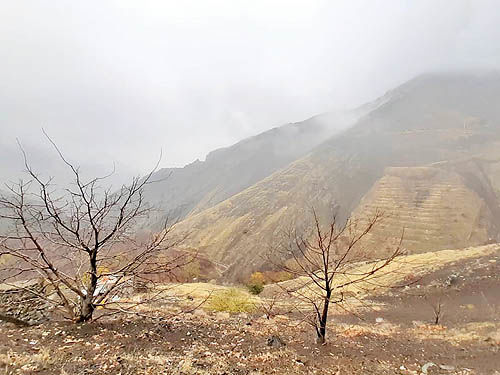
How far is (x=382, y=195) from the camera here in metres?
127

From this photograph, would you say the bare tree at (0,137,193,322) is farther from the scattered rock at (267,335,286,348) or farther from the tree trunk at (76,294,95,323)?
the scattered rock at (267,335,286,348)

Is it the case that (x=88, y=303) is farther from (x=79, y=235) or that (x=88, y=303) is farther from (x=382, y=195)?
(x=382, y=195)

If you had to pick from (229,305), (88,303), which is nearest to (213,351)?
(88,303)

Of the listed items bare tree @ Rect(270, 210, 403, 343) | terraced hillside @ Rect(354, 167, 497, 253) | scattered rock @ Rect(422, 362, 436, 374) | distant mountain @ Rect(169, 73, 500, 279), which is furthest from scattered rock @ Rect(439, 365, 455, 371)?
terraced hillside @ Rect(354, 167, 497, 253)

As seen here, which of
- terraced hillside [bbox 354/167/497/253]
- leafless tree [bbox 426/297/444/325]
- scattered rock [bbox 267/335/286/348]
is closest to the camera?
scattered rock [bbox 267/335/286/348]

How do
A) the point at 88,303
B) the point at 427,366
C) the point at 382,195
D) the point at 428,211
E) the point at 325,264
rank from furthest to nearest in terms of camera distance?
1. the point at 382,195
2. the point at 428,211
3. the point at 427,366
4. the point at 325,264
5. the point at 88,303

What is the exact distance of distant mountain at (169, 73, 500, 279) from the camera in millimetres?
97750

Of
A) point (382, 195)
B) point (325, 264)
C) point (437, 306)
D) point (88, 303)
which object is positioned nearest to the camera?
point (88, 303)

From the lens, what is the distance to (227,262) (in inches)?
4008

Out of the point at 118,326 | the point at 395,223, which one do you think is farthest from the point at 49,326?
the point at 395,223

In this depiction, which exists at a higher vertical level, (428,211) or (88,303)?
(88,303)

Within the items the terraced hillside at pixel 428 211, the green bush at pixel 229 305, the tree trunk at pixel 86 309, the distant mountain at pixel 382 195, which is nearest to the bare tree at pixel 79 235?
the tree trunk at pixel 86 309

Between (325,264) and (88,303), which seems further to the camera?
(325,264)

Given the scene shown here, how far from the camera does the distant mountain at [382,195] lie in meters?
97.8
